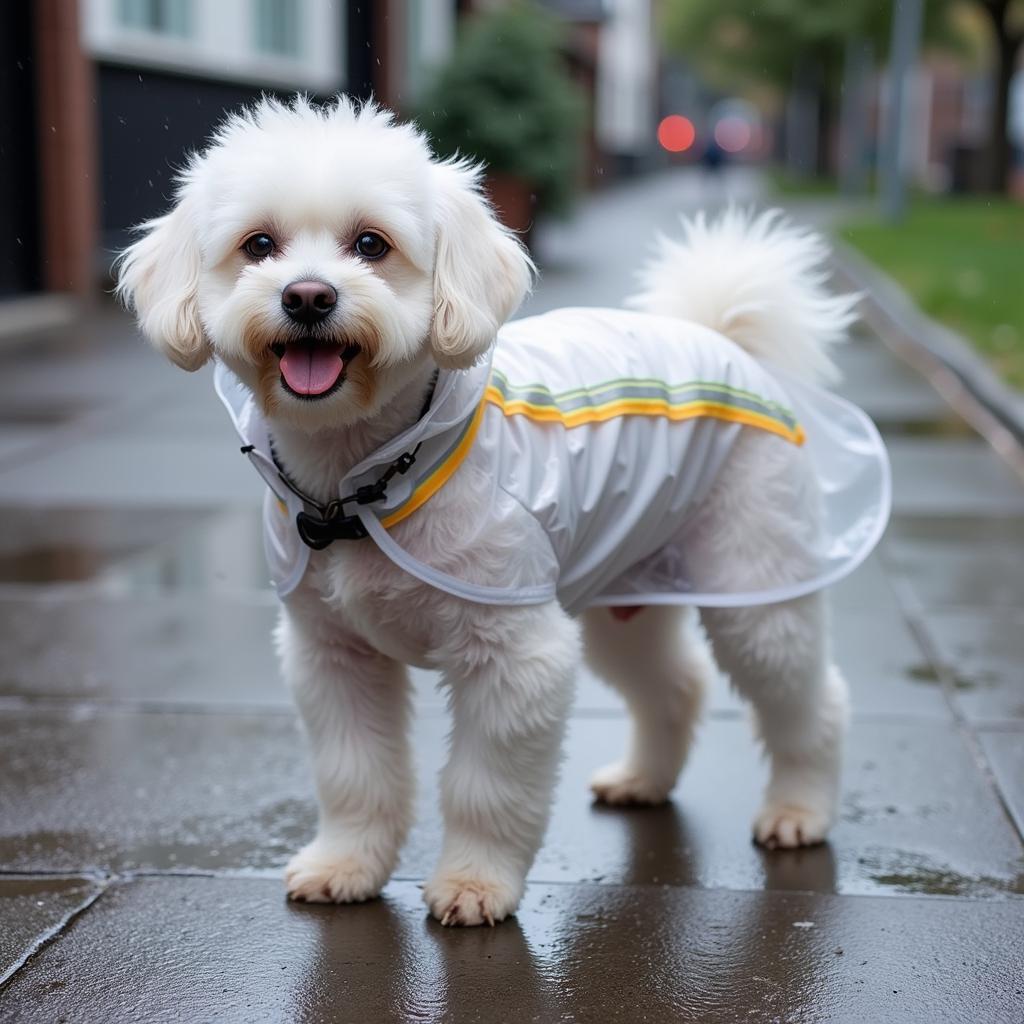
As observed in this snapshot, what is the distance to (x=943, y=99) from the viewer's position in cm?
7331

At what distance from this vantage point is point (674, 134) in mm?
81688

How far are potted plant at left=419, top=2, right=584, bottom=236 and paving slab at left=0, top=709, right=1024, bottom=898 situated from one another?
46.7 ft

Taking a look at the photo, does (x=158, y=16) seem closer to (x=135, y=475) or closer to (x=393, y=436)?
(x=135, y=475)

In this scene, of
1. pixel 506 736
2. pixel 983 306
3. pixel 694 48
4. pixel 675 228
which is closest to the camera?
pixel 506 736

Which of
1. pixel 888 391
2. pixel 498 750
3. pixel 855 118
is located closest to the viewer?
pixel 498 750

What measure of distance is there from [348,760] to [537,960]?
625mm

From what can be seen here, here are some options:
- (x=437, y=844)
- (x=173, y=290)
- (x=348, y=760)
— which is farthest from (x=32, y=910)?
(x=173, y=290)

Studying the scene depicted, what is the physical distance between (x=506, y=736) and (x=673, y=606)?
1.00 meters

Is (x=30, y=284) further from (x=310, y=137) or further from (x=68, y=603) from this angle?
(x=310, y=137)

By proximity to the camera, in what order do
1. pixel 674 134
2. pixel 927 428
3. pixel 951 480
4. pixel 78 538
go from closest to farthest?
pixel 78 538 < pixel 951 480 < pixel 927 428 < pixel 674 134

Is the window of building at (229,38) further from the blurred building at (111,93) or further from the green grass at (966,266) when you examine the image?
the green grass at (966,266)

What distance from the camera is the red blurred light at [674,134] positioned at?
81062 mm

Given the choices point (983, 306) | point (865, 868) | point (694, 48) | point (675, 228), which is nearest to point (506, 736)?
point (865, 868)

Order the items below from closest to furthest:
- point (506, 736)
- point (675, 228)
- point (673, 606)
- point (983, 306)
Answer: point (506, 736), point (673, 606), point (983, 306), point (675, 228)
